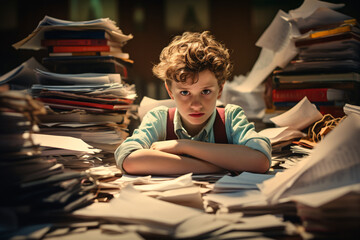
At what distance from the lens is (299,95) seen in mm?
1565

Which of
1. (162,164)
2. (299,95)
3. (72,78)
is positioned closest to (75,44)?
(72,78)

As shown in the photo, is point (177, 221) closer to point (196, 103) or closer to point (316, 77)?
point (196, 103)

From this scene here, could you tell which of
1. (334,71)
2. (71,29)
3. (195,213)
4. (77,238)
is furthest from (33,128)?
(334,71)

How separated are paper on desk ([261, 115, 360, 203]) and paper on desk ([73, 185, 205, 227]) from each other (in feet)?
0.67

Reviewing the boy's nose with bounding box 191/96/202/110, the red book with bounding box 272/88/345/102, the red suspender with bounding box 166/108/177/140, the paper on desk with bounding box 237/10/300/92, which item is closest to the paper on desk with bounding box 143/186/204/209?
the boy's nose with bounding box 191/96/202/110

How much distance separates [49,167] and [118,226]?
0.76 ft

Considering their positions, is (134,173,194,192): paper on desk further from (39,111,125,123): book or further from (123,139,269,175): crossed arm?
(39,111,125,123): book

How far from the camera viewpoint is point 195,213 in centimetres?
60

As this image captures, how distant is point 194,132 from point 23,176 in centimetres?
71

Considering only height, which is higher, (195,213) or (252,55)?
(252,55)

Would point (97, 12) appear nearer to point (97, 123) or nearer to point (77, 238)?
point (97, 123)

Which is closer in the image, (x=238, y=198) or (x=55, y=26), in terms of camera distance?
(x=238, y=198)

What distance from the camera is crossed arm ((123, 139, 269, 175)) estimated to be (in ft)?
3.05

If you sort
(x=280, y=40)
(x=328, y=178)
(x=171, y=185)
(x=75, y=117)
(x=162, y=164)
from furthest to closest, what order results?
(x=280, y=40)
(x=75, y=117)
(x=162, y=164)
(x=171, y=185)
(x=328, y=178)
